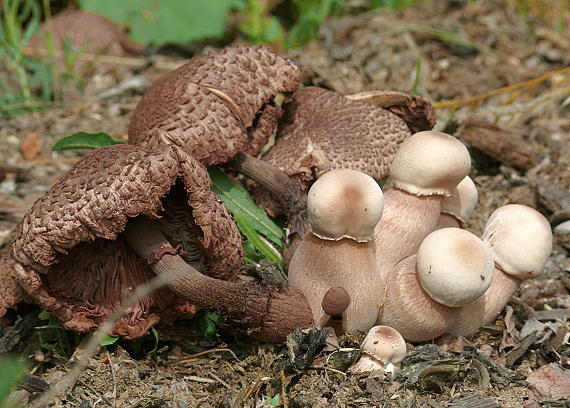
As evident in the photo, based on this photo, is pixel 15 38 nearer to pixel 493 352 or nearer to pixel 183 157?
pixel 183 157

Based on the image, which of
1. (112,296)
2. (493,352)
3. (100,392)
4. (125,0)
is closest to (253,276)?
(112,296)

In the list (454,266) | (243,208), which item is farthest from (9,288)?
(454,266)

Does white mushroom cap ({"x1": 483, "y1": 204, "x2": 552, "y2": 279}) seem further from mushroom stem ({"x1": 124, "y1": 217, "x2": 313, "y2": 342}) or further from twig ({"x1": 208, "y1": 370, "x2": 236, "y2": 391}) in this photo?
twig ({"x1": 208, "y1": 370, "x2": 236, "y2": 391})

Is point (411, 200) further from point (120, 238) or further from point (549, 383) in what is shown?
point (120, 238)

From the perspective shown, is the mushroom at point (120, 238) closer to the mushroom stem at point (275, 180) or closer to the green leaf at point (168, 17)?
the mushroom stem at point (275, 180)

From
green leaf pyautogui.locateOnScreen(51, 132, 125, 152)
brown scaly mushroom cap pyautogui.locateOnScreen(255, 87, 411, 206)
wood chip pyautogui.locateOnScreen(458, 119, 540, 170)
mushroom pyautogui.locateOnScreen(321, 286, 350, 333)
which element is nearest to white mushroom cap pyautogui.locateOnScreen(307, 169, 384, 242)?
mushroom pyautogui.locateOnScreen(321, 286, 350, 333)

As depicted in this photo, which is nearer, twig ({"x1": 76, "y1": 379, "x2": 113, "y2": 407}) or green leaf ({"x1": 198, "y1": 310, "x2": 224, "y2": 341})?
twig ({"x1": 76, "y1": 379, "x2": 113, "y2": 407})

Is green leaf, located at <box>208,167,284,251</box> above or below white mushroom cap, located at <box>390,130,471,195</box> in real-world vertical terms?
below

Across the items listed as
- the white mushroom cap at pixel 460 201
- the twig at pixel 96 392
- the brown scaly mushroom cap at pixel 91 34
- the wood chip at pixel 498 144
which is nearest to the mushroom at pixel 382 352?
the white mushroom cap at pixel 460 201
